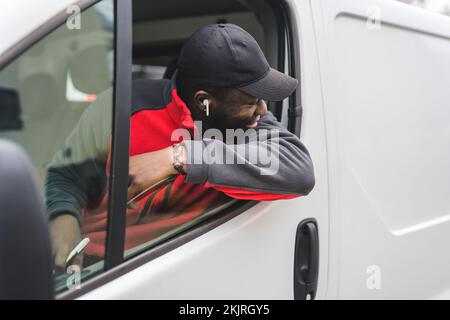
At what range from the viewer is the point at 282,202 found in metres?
1.63

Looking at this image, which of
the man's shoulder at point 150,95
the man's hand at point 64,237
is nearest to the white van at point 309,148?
the man's hand at point 64,237

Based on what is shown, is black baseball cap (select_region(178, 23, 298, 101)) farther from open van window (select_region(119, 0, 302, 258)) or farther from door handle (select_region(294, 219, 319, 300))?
door handle (select_region(294, 219, 319, 300))

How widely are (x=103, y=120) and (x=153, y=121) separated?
1.08 feet

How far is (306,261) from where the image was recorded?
66.6 inches

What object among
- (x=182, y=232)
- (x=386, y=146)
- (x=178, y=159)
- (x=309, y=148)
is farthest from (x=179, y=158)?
(x=386, y=146)

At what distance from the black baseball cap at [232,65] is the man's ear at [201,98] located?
0.03 meters

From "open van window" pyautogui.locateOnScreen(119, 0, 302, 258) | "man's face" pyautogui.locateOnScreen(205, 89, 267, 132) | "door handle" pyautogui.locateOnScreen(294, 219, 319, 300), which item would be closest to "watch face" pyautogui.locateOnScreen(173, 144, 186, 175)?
"open van window" pyautogui.locateOnScreen(119, 0, 302, 258)

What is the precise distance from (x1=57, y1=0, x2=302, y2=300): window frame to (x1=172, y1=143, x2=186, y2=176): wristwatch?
0.59 ft

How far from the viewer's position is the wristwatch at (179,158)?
1410mm

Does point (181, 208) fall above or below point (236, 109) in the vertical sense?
below

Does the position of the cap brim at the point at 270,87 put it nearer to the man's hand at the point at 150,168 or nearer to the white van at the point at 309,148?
the white van at the point at 309,148
